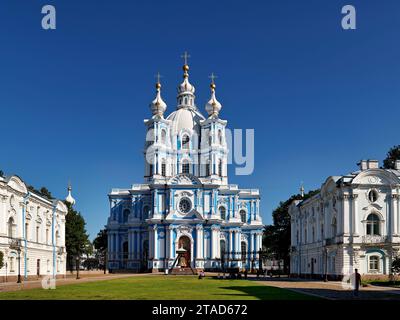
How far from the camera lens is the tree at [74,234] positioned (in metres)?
88.9

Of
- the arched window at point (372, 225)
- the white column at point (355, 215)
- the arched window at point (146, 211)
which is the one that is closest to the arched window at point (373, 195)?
the arched window at point (372, 225)

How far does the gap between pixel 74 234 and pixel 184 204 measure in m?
16.7

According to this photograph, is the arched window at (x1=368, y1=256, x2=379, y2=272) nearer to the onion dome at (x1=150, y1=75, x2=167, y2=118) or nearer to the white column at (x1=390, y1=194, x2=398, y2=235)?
the white column at (x1=390, y1=194, x2=398, y2=235)

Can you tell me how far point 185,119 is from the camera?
104062 millimetres

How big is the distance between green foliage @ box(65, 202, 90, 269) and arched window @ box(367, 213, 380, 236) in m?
48.6

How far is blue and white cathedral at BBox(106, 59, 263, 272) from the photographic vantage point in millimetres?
90750

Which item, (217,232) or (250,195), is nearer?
(217,232)

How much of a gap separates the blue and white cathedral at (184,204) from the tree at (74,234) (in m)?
6.98

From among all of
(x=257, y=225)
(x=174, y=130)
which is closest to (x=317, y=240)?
(x=257, y=225)

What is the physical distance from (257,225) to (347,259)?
48679mm

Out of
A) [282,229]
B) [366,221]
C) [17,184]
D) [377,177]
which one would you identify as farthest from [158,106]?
[366,221]

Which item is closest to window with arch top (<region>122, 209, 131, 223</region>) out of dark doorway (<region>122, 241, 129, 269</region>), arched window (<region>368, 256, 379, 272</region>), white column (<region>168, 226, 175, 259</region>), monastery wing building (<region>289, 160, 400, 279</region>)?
dark doorway (<region>122, 241, 129, 269</region>)

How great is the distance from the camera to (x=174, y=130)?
103 metres
